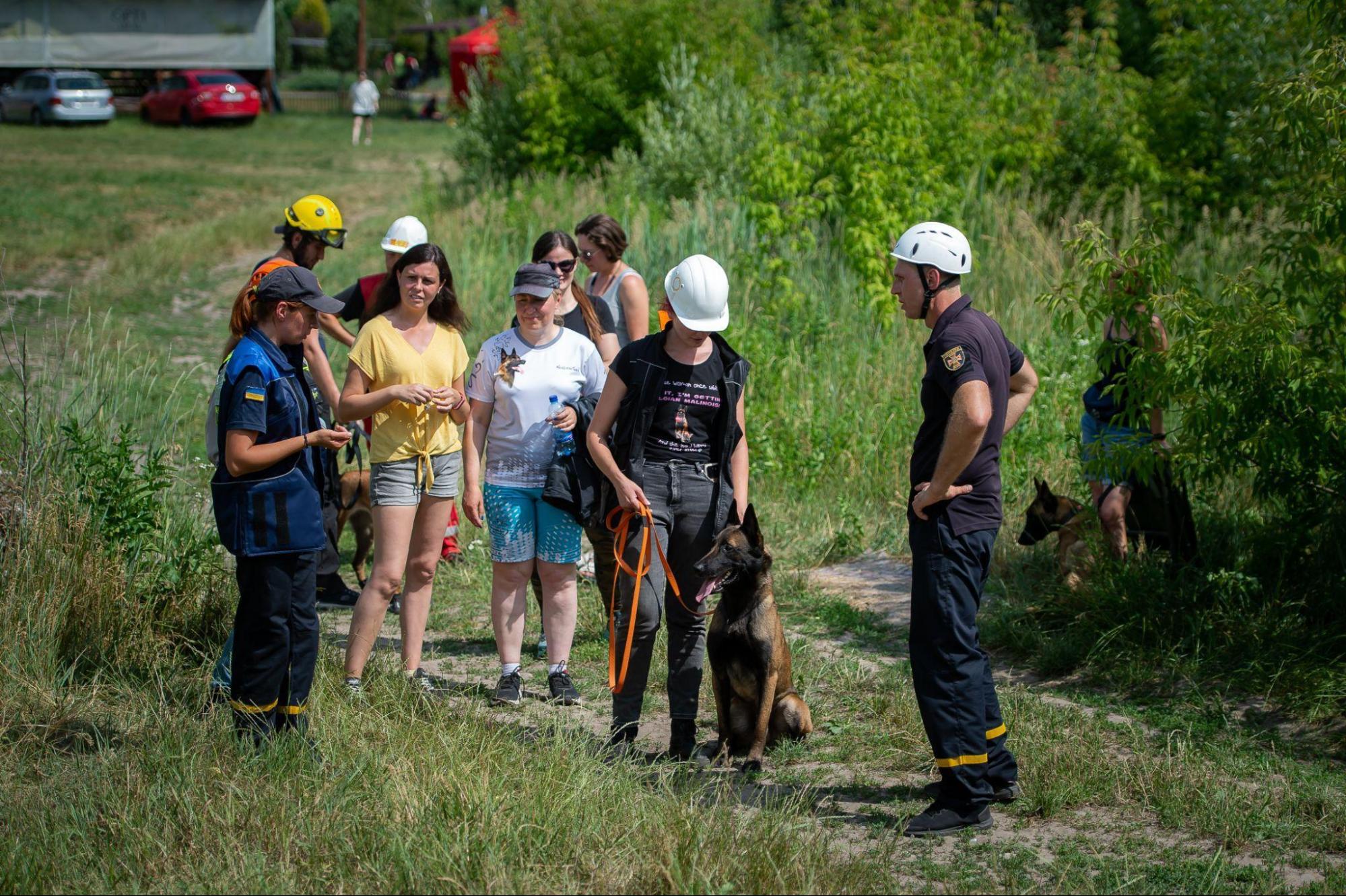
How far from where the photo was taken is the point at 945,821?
455 centimetres

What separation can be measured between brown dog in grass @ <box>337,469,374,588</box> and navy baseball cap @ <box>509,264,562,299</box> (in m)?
2.28

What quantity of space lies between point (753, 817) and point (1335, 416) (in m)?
3.40

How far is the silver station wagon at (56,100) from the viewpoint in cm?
3625

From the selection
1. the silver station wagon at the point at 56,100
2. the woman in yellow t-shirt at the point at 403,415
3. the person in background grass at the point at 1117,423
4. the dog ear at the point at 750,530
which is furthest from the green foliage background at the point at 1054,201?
the silver station wagon at the point at 56,100

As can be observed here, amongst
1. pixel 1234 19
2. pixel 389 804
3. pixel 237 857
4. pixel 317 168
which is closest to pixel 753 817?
pixel 389 804

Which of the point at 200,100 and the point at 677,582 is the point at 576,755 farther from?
the point at 200,100

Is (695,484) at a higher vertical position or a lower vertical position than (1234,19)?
lower

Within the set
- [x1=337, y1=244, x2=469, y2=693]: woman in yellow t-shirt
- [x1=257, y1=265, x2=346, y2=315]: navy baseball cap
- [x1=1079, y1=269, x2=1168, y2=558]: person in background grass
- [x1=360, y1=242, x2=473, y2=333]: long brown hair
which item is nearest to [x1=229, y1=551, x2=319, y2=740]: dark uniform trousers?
[x1=337, y1=244, x2=469, y2=693]: woman in yellow t-shirt

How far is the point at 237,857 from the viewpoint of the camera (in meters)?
4.01

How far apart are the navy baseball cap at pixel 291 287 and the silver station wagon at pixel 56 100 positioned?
36.5m

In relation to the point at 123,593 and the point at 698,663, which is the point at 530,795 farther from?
the point at 123,593

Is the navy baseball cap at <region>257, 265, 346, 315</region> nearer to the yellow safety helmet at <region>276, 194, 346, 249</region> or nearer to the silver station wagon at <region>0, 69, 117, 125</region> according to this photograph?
the yellow safety helmet at <region>276, 194, 346, 249</region>

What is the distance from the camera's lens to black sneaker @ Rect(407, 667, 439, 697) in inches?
219

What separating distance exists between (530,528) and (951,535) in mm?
2083
